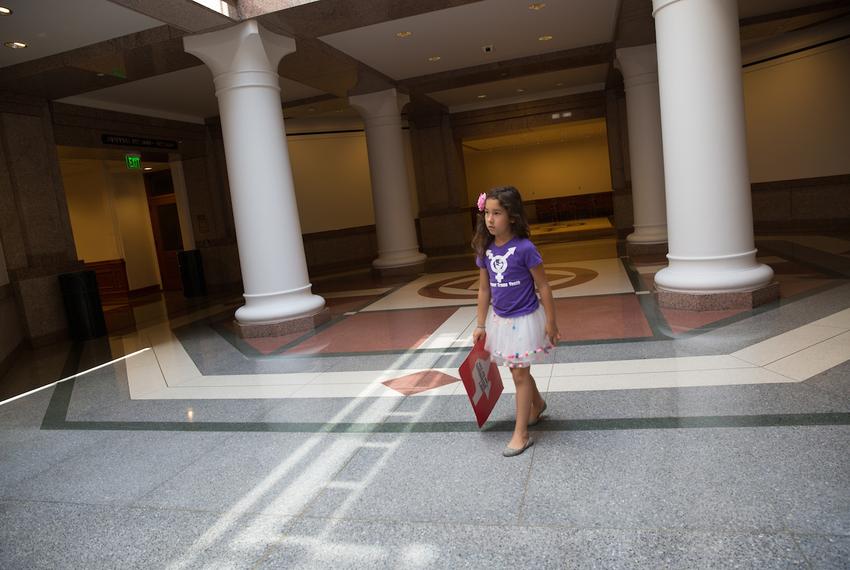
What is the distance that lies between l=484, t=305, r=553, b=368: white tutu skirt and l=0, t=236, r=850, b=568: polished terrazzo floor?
20.2 inches

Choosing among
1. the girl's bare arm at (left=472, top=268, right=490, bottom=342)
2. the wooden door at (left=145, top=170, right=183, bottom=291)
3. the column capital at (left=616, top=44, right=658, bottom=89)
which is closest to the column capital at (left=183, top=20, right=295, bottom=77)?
the girl's bare arm at (left=472, top=268, right=490, bottom=342)

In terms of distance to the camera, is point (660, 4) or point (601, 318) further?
point (601, 318)

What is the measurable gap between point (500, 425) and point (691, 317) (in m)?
2.87

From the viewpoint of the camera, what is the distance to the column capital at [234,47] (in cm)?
678

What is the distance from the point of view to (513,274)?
3.13 m

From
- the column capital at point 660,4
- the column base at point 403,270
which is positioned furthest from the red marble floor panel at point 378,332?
the column capital at point 660,4

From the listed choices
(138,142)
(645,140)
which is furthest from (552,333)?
(138,142)

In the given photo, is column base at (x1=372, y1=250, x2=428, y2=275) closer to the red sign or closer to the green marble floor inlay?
the green marble floor inlay

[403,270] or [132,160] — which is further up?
[132,160]

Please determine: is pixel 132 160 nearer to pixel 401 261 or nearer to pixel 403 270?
pixel 401 261

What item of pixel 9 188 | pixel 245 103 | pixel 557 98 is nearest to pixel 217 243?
pixel 9 188

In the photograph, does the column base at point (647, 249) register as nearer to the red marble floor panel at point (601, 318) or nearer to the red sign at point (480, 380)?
the red marble floor panel at point (601, 318)

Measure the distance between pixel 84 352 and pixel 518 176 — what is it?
17439 mm

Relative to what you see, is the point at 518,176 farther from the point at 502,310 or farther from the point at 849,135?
the point at 502,310
